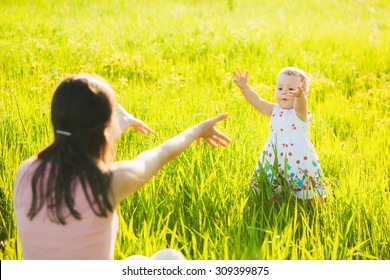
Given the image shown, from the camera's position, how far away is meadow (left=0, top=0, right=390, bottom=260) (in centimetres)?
252

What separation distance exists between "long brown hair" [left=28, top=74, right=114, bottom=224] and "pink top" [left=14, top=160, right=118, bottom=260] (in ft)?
0.08

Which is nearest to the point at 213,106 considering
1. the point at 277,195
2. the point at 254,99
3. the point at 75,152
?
the point at 254,99

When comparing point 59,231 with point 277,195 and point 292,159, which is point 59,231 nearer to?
point 277,195

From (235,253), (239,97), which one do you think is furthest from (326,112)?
(235,253)

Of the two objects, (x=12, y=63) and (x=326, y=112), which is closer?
(x=326, y=112)

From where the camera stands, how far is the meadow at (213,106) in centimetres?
252

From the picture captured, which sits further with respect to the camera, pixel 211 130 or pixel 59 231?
pixel 211 130

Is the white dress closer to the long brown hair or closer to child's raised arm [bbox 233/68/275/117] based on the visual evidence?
child's raised arm [bbox 233/68/275/117]

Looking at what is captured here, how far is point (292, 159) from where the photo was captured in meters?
2.96

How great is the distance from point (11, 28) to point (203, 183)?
13.9 feet

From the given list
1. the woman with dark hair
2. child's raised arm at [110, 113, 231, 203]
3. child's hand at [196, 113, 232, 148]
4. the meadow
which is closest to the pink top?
the woman with dark hair

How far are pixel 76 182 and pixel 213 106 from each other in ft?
8.29
